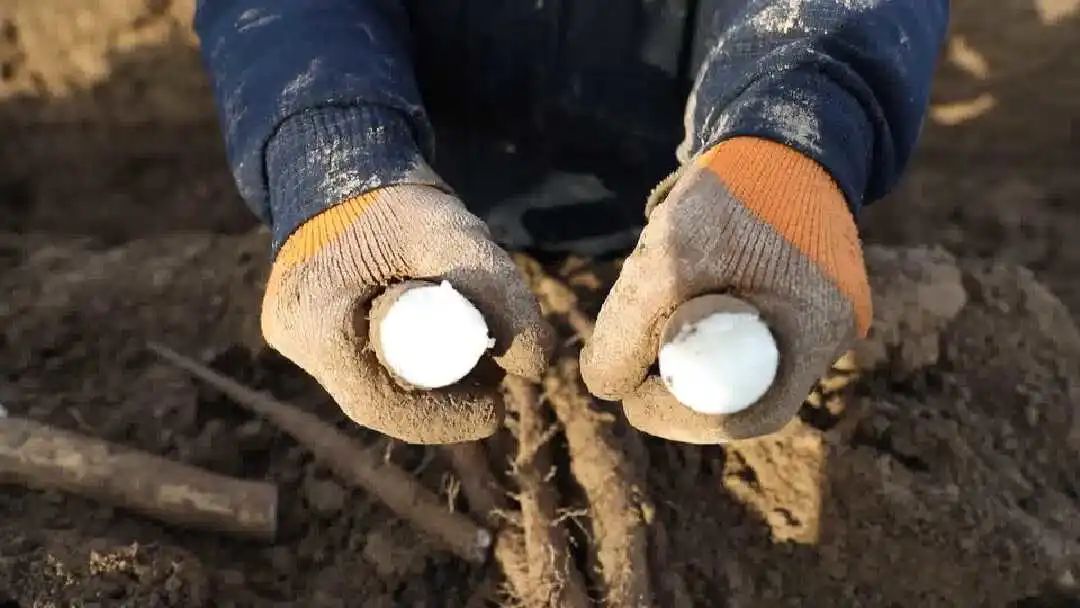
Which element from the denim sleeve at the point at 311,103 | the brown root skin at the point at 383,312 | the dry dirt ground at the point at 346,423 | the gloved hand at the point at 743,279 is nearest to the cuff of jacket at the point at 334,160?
the denim sleeve at the point at 311,103

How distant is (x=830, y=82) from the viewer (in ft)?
2.71

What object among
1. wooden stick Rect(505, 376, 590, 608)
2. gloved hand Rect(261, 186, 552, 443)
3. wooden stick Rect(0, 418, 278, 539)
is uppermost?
gloved hand Rect(261, 186, 552, 443)

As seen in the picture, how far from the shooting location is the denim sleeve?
32.0 inches

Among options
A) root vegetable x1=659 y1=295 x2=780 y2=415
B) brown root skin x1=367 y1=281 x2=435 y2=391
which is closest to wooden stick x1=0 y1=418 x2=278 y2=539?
brown root skin x1=367 y1=281 x2=435 y2=391

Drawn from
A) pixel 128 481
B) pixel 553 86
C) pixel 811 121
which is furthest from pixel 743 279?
pixel 128 481

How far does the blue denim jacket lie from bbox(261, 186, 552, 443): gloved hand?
0.04 m

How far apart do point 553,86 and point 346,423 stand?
45 centimetres

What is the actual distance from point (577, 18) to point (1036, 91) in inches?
37.6

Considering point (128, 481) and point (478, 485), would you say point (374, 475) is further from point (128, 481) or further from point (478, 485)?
point (128, 481)

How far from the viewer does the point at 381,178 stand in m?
0.80

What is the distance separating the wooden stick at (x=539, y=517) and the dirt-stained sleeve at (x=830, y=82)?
346mm

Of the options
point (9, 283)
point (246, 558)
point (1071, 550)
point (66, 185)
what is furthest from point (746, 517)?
point (66, 185)

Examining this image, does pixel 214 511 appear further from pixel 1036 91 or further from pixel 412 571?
pixel 1036 91

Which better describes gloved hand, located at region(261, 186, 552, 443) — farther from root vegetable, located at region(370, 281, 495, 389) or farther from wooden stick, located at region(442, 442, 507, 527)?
wooden stick, located at region(442, 442, 507, 527)
